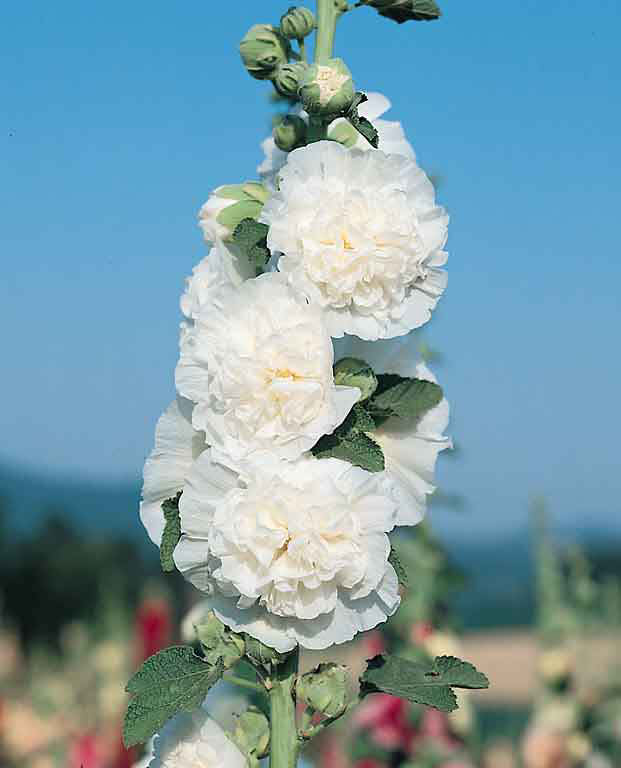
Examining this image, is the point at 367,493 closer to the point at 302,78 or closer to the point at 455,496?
the point at 302,78

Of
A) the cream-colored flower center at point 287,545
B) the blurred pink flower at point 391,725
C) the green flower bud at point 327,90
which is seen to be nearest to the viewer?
the cream-colored flower center at point 287,545

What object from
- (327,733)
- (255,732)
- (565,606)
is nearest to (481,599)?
(327,733)


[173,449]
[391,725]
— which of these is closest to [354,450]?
[173,449]

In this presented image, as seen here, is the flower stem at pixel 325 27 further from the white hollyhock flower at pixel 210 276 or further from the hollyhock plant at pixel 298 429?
the white hollyhock flower at pixel 210 276

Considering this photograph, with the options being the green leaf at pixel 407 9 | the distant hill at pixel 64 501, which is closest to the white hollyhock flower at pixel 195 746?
the green leaf at pixel 407 9

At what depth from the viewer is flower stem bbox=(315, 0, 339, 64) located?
1.46 m

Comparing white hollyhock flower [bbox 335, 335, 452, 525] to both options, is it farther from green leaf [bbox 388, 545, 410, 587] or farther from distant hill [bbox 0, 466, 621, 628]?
distant hill [bbox 0, 466, 621, 628]

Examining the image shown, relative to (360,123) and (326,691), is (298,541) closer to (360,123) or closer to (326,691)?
(326,691)

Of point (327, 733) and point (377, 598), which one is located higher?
point (377, 598)

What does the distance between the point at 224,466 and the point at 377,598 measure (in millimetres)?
230

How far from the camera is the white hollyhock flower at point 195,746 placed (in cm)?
138

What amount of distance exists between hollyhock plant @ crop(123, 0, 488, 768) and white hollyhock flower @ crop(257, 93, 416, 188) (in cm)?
4

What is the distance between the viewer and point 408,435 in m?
1.44

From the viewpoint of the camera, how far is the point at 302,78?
1388 mm
